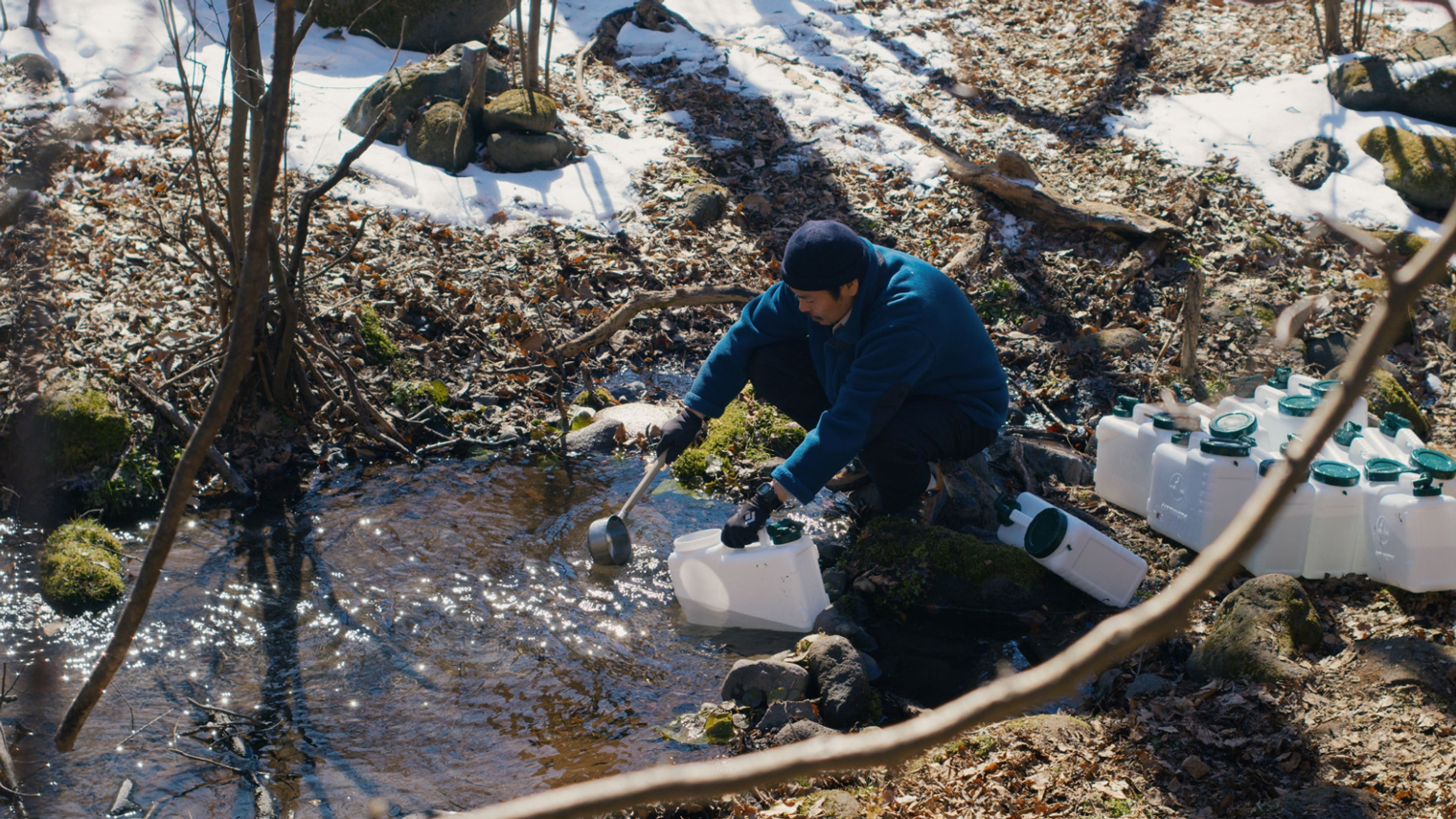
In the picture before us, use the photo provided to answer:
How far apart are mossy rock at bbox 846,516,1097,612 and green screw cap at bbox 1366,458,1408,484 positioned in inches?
51.6

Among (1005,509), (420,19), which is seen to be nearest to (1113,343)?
(1005,509)

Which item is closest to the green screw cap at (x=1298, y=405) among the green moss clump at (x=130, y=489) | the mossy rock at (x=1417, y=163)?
the mossy rock at (x=1417, y=163)

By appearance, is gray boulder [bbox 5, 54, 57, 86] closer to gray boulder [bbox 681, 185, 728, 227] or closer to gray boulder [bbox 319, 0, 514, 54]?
gray boulder [bbox 319, 0, 514, 54]

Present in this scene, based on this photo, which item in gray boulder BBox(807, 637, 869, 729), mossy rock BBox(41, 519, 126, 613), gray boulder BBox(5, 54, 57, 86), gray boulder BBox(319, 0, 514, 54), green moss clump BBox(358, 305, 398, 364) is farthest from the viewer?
gray boulder BBox(319, 0, 514, 54)

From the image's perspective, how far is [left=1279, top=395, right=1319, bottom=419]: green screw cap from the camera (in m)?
4.89

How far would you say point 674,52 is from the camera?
41.7 feet

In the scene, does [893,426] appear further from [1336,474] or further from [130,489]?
[130,489]

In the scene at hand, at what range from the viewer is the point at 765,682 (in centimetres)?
392

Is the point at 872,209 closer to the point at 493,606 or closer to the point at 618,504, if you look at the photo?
the point at 618,504

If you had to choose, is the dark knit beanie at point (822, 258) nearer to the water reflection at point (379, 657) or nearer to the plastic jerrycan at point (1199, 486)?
the water reflection at point (379, 657)

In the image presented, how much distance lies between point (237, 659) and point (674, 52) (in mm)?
10291

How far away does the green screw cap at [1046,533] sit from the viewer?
4609 mm

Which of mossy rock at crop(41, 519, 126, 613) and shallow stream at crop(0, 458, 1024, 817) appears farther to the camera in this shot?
mossy rock at crop(41, 519, 126, 613)

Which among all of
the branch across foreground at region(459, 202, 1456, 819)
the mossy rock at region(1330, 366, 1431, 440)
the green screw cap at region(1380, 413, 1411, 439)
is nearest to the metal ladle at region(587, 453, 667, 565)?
the green screw cap at region(1380, 413, 1411, 439)
